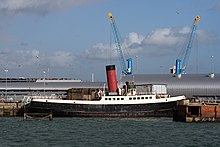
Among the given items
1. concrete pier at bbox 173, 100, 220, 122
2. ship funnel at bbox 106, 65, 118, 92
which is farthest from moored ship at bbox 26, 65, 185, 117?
concrete pier at bbox 173, 100, 220, 122

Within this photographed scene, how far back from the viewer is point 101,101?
337ft

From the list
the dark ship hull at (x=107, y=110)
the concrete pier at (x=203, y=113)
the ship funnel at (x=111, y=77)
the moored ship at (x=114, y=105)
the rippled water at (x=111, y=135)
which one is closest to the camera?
the rippled water at (x=111, y=135)

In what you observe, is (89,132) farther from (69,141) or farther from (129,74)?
(129,74)

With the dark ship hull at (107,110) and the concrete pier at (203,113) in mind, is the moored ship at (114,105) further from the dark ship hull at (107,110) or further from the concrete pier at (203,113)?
the concrete pier at (203,113)

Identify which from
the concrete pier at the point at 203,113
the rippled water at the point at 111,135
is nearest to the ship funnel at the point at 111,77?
the rippled water at the point at 111,135

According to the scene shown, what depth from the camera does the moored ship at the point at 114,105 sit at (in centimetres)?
10112

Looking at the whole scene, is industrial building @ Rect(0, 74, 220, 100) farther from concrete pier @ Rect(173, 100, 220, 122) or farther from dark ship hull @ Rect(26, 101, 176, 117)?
concrete pier @ Rect(173, 100, 220, 122)

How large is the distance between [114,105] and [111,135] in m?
34.2

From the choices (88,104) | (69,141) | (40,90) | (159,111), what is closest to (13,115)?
(88,104)

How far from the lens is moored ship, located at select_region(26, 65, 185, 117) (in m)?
101

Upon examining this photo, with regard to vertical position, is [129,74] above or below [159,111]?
above

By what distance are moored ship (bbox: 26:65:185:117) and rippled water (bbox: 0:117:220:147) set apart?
16.5 meters

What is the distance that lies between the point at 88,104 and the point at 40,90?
181 ft

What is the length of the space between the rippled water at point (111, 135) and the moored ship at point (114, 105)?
650 inches
